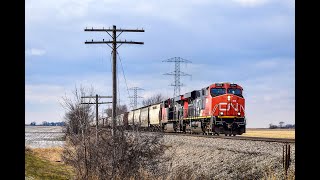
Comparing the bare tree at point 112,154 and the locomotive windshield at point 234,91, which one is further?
the locomotive windshield at point 234,91

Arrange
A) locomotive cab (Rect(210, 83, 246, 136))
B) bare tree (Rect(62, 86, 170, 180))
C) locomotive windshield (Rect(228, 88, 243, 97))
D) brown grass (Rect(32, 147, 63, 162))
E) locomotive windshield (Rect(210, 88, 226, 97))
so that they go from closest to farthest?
bare tree (Rect(62, 86, 170, 180))
locomotive cab (Rect(210, 83, 246, 136))
locomotive windshield (Rect(210, 88, 226, 97))
locomotive windshield (Rect(228, 88, 243, 97))
brown grass (Rect(32, 147, 63, 162))

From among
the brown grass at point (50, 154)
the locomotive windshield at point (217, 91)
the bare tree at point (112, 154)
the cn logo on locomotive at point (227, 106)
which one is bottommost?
the brown grass at point (50, 154)

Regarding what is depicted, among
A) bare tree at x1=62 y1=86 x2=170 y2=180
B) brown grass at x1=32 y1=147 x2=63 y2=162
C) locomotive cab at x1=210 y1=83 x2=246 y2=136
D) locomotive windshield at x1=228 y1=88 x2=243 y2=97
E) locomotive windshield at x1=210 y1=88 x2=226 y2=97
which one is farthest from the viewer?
brown grass at x1=32 y1=147 x2=63 y2=162

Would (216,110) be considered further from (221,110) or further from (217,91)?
(217,91)

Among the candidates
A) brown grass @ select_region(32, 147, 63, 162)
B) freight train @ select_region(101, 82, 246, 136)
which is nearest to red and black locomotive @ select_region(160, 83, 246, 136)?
freight train @ select_region(101, 82, 246, 136)

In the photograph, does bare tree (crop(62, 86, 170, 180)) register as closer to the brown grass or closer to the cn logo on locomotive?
the cn logo on locomotive

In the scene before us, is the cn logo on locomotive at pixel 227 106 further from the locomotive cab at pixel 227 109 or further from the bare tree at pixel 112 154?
the bare tree at pixel 112 154

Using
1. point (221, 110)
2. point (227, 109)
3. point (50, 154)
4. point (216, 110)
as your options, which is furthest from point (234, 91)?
point (50, 154)

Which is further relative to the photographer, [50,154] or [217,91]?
[50,154]

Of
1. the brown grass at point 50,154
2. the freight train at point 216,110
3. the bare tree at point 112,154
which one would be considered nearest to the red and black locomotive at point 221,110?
the freight train at point 216,110
